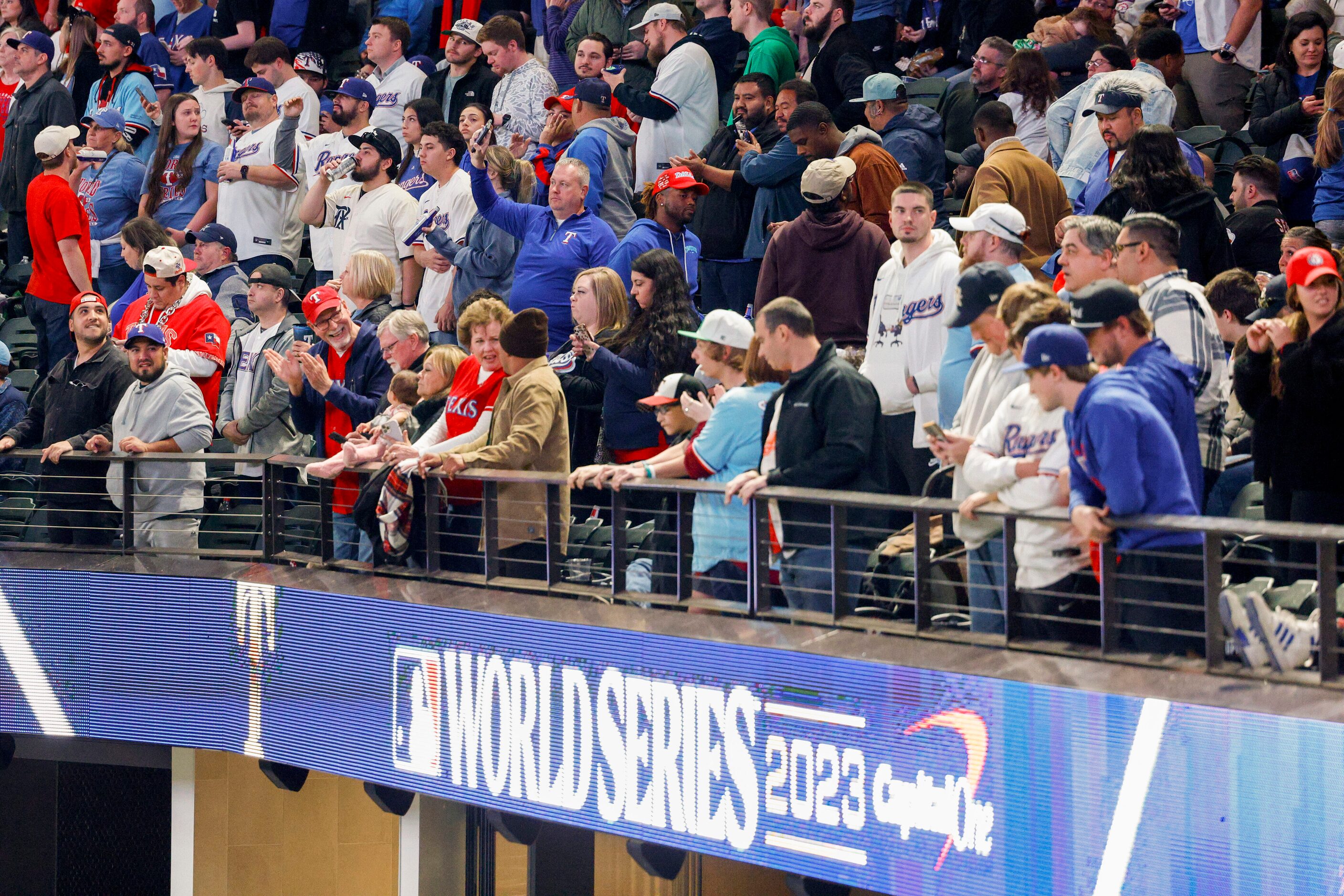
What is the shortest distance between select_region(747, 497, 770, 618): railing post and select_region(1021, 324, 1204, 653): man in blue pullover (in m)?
1.31

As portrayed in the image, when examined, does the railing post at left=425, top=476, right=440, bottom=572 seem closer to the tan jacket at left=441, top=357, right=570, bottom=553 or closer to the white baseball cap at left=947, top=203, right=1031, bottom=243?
the tan jacket at left=441, top=357, right=570, bottom=553

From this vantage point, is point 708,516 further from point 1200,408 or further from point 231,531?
point 231,531

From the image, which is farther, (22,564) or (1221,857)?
(22,564)

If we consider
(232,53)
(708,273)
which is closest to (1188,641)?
(708,273)

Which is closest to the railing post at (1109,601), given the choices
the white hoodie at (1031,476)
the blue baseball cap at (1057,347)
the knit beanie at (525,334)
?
the white hoodie at (1031,476)

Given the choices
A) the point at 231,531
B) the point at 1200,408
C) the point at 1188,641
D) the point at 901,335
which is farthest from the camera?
the point at 231,531

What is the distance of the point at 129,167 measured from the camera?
1159 centimetres

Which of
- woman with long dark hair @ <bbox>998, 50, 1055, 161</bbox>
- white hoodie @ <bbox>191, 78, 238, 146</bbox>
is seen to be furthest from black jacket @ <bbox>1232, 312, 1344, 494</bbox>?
white hoodie @ <bbox>191, 78, 238, 146</bbox>

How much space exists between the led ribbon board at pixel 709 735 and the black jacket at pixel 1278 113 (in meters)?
4.52

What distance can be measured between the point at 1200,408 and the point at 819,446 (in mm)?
1250

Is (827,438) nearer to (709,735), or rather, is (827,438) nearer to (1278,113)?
(709,735)

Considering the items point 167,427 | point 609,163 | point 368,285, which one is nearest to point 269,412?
point 167,427

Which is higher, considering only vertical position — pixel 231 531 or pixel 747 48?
pixel 747 48

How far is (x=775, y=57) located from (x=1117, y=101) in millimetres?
2973
